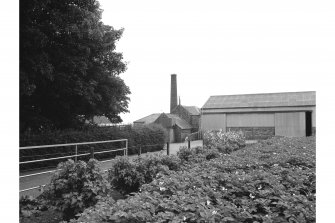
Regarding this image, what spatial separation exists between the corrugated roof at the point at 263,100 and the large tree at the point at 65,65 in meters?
16.9

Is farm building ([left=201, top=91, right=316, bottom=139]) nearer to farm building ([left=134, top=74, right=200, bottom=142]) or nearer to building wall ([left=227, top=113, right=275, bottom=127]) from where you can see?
building wall ([left=227, top=113, right=275, bottom=127])

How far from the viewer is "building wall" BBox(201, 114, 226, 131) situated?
29.1 m

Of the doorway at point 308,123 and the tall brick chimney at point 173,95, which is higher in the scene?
the tall brick chimney at point 173,95

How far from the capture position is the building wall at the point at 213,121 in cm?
2911

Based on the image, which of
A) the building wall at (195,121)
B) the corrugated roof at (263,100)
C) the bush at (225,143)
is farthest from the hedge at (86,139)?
the building wall at (195,121)

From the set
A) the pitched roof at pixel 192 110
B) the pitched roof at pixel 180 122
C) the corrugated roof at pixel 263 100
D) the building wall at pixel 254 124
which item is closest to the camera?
the building wall at pixel 254 124

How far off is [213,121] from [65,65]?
2069cm

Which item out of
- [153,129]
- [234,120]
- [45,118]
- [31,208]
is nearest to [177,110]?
[234,120]

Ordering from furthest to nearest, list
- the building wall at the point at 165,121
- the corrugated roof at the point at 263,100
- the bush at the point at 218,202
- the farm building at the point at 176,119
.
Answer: the building wall at the point at 165,121, the farm building at the point at 176,119, the corrugated roof at the point at 263,100, the bush at the point at 218,202

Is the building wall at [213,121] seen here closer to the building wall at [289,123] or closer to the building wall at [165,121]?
the building wall at [165,121]

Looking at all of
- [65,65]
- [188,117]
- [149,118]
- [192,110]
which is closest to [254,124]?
[188,117]

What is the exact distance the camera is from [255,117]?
27641 mm

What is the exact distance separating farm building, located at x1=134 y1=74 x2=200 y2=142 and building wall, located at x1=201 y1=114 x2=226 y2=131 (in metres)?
2.27

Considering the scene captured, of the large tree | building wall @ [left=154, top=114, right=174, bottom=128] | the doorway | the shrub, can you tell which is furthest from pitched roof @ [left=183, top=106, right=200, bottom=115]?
the shrub
